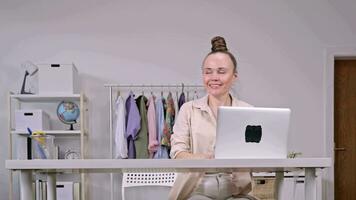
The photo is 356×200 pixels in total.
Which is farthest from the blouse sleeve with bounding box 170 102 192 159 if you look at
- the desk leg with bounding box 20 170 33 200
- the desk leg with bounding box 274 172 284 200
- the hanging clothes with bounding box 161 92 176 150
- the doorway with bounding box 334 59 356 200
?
the doorway with bounding box 334 59 356 200

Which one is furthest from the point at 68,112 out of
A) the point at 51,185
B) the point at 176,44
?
the point at 51,185

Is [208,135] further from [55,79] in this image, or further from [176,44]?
[176,44]

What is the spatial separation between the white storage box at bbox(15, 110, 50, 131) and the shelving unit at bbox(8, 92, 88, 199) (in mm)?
59

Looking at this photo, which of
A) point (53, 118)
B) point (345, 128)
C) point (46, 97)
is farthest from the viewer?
point (345, 128)

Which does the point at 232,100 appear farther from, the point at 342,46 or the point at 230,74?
the point at 342,46

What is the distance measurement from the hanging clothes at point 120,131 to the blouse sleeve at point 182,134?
2246 millimetres

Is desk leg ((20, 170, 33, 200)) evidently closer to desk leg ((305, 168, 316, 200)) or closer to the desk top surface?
the desk top surface

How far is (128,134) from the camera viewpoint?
4211 millimetres

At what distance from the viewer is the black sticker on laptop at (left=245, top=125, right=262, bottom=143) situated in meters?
1.55

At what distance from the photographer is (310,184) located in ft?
4.87

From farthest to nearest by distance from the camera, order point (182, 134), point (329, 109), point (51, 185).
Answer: point (329, 109) < point (182, 134) < point (51, 185)

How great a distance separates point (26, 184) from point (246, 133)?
2.52ft

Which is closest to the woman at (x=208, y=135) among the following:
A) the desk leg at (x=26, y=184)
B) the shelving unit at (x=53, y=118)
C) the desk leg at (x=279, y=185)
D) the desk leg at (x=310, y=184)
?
the desk leg at (x=279, y=185)

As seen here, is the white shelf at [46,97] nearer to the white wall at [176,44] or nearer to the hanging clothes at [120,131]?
the white wall at [176,44]
